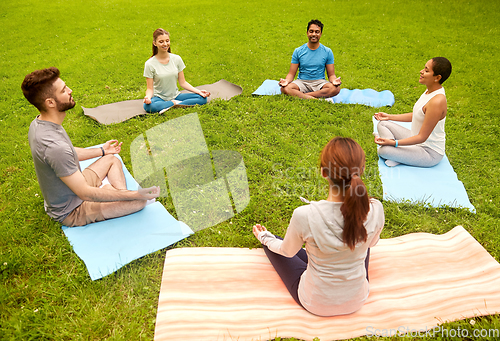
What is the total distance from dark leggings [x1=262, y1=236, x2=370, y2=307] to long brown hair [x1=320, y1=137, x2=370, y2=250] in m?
0.82

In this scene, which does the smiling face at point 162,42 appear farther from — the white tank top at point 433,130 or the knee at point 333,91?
the white tank top at point 433,130

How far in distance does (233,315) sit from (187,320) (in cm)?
40

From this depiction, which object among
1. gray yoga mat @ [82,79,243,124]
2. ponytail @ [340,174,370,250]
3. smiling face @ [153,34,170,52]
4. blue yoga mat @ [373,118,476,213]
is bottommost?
blue yoga mat @ [373,118,476,213]

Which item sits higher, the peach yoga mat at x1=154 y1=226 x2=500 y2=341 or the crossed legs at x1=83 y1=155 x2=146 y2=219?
the crossed legs at x1=83 y1=155 x2=146 y2=219

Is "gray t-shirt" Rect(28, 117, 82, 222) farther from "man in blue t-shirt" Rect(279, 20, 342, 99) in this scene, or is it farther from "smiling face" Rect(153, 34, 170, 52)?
"man in blue t-shirt" Rect(279, 20, 342, 99)

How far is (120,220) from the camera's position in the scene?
3.86m

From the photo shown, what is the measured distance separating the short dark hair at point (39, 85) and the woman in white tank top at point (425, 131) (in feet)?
14.0

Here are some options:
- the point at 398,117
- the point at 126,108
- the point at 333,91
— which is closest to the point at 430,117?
the point at 398,117

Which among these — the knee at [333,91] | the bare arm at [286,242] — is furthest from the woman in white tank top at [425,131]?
the bare arm at [286,242]

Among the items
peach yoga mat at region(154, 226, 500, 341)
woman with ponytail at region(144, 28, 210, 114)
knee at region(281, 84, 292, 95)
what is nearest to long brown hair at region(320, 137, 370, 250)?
peach yoga mat at region(154, 226, 500, 341)

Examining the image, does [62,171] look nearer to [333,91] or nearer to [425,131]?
[425,131]

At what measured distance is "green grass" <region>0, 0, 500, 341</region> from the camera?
10.2 ft

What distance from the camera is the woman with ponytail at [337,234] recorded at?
7.02ft

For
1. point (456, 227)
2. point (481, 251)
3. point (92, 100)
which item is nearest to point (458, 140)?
point (456, 227)
